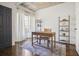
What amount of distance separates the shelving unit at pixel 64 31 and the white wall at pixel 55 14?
9cm

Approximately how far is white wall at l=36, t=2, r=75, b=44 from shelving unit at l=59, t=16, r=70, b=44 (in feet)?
0.30

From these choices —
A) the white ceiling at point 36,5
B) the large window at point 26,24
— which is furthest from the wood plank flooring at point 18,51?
the white ceiling at point 36,5

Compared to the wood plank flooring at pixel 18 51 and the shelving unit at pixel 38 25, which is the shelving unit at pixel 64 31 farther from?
the shelving unit at pixel 38 25

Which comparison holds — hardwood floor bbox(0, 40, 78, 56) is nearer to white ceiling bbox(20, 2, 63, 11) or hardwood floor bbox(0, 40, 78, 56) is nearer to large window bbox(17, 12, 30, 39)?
large window bbox(17, 12, 30, 39)

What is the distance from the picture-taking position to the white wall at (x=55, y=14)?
2518mm

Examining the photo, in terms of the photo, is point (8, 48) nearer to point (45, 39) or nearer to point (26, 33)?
point (26, 33)

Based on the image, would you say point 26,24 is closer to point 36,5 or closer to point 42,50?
point 36,5

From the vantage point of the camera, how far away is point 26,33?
2.61 meters

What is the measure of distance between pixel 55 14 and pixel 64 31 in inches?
16.2

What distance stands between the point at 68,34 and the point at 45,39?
18.3 inches

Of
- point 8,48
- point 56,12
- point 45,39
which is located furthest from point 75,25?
point 8,48

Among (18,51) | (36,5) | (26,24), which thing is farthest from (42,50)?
(36,5)

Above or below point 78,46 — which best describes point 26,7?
above

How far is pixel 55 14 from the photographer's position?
2.56m
